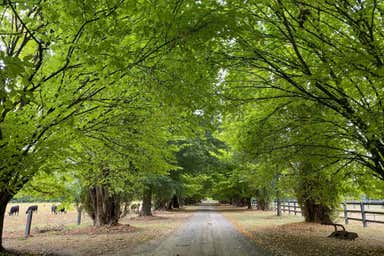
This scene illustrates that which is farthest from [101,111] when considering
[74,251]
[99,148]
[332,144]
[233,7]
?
[332,144]

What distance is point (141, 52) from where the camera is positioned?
15.8 ft

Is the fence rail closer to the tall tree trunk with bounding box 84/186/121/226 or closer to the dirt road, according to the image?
the dirt road

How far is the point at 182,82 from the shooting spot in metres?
5.35

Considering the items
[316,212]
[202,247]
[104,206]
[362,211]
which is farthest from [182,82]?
[316,212]

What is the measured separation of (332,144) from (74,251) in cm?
775

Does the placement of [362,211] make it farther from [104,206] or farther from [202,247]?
[104,206]

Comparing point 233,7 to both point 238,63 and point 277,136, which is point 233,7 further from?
point 277,136

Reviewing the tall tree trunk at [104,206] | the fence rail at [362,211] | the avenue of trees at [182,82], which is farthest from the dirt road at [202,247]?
the fence rail at [362,211]

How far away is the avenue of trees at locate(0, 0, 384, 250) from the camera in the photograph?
431cm

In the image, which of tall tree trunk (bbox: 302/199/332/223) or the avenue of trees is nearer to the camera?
the avenue of trees

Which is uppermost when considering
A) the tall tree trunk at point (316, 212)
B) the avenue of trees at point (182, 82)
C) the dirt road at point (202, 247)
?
the avenue of trees at point (182, 82)

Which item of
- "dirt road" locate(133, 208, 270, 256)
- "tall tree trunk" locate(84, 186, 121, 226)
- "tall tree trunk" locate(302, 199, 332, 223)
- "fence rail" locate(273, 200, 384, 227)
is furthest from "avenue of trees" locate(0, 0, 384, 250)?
"tall tree trunk" locate(84, 186, 121, 226)

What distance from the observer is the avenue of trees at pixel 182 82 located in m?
4.31

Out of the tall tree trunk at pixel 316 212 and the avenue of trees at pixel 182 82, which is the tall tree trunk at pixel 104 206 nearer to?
the avenue of trees at pixel 182 82
